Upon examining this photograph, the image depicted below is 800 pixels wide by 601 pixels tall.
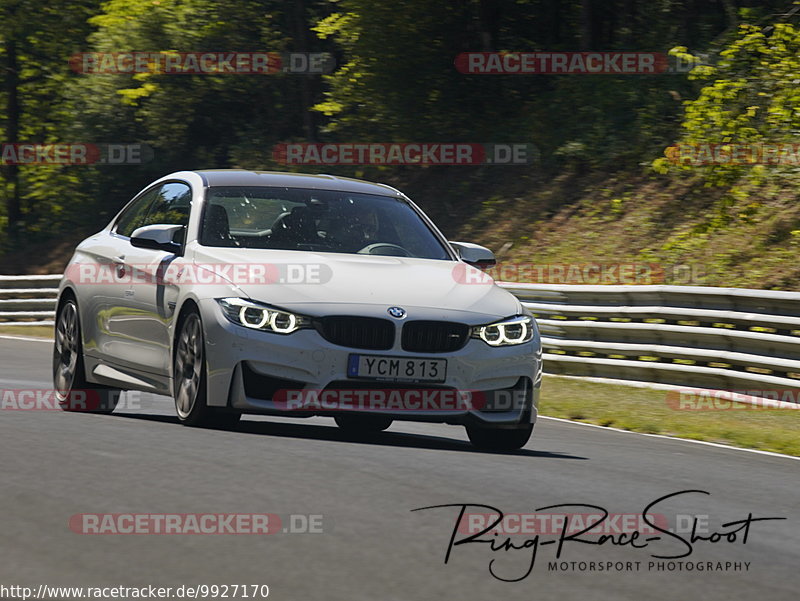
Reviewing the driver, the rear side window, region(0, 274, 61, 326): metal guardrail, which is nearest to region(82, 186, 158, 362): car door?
the rear side window

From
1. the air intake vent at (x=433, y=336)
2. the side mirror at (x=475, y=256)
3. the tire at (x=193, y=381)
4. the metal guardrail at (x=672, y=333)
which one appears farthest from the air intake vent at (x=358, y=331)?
the metal guardrail at (x=672, y=333)

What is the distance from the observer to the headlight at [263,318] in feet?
26.1

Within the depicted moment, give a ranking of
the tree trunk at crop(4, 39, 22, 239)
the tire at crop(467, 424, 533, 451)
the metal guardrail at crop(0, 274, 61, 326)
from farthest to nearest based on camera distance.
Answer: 1. the tree trunk at crop(4, 39, 22, 239)
2. the metal guardrail at crop(0, 274, 61, 326)
3. the tire at crop(467, 424, 533, 451)

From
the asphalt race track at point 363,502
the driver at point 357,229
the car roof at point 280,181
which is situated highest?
the car roof at point 280,181

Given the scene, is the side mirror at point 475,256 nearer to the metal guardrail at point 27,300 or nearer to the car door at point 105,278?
the car door at point 105,278

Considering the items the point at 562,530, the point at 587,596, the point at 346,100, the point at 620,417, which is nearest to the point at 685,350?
the point at 620,417

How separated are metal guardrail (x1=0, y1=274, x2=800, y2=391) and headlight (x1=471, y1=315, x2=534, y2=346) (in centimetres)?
505

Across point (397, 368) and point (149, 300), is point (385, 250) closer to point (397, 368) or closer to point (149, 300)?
point (397, 368)

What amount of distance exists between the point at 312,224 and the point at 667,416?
4.22 meters

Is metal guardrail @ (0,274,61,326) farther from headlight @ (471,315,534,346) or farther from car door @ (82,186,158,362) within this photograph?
headlight @ (471,315,534,346)

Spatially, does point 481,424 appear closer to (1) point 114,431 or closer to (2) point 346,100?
(1) point 114,431

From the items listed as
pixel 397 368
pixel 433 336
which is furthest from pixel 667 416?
pixel 397 368

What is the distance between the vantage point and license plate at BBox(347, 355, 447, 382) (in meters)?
7.97

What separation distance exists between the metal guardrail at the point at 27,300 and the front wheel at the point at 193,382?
16.9 m
